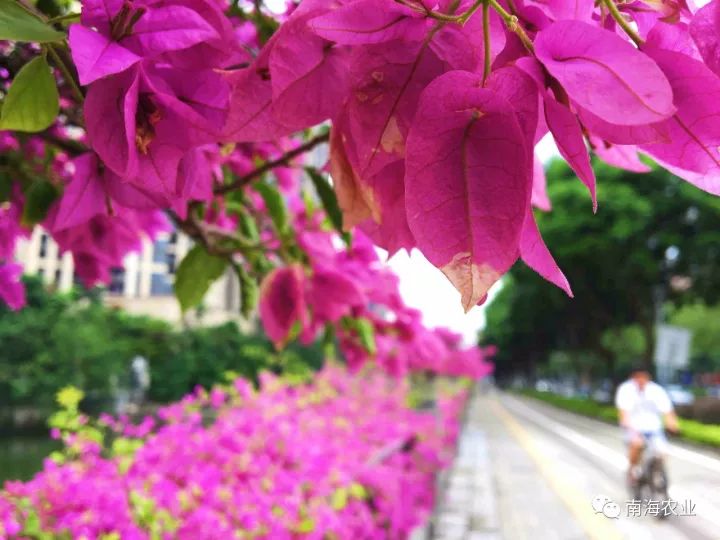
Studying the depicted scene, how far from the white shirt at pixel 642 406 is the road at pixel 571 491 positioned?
1.94ft

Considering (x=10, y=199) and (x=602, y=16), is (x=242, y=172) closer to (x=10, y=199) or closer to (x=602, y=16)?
(x=10, y=199)

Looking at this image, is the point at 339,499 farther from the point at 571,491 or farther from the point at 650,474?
the point at 571,491

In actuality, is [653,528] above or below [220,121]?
below

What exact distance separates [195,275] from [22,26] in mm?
607

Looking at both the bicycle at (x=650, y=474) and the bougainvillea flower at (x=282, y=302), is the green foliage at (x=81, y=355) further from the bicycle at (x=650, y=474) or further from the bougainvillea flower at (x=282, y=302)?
the bicycle at (x=650, y=474)

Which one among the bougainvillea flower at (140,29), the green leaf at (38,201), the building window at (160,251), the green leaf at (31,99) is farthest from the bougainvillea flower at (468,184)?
the building window at (160,251)

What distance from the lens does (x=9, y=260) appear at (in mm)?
1450

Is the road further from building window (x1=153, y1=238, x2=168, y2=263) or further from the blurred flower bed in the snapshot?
building window (x1=153, y1=238, x2=168, y2=263)

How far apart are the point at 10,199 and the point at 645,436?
274 inches

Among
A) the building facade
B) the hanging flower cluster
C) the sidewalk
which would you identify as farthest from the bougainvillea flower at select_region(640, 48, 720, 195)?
the sidewalk

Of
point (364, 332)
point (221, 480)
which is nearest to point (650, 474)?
point (221, 480)

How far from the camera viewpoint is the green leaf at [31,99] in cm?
51

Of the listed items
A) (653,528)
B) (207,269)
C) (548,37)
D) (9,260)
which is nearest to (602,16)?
(548,37)

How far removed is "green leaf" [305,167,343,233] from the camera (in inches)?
39.1
